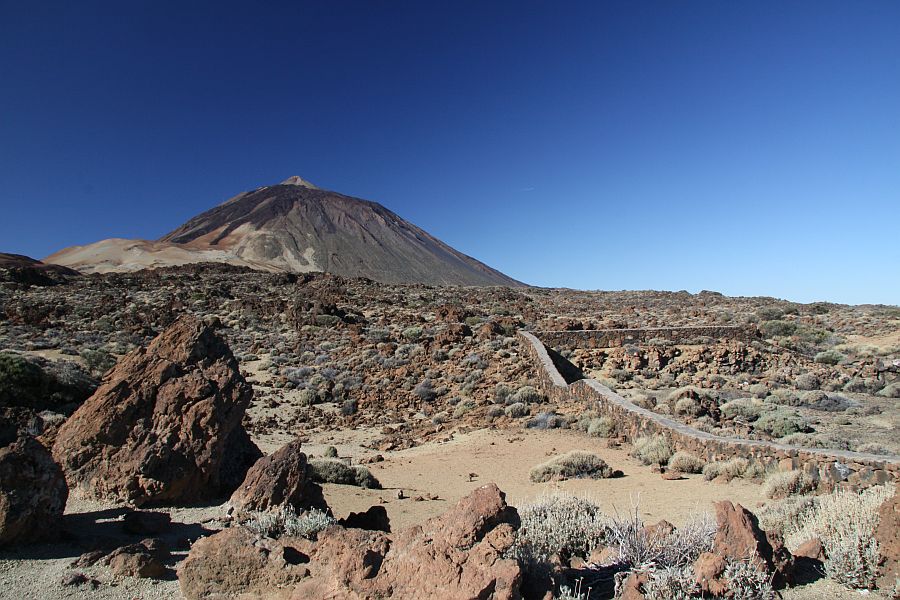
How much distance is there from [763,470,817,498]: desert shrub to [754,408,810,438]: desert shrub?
13.4ft

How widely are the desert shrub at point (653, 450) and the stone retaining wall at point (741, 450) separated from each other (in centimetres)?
16

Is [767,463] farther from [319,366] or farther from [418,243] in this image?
[418,243]

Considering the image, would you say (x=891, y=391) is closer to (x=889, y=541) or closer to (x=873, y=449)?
(x=873, y=449)

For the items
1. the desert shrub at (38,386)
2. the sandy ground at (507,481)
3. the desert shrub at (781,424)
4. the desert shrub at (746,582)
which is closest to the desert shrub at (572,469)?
the sandy ground at (507,481)

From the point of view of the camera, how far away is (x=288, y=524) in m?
4.57

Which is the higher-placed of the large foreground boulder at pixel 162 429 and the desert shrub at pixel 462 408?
the large foreground boulder at pixel 162 429

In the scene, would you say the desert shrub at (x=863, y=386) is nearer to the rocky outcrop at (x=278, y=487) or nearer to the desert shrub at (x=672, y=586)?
the desert shrub at (x=672, y=586)

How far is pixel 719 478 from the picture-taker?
746 cm

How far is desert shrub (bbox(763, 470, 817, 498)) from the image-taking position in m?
6.42

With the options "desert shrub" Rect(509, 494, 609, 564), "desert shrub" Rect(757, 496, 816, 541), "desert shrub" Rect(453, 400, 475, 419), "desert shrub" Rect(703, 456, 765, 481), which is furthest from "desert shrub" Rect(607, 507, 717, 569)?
"desert shrub" Rect(453, 400, 475, 419)

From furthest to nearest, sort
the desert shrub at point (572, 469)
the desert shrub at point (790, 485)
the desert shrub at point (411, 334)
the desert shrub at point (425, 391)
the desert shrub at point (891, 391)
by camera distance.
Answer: the desert shrub at point (411, 334) < the desert shrub at point (425, 391) < the desert shrub at point (891, 391) < the desert shrub at point (572, 469) < the desert shrub at point (790, 485)

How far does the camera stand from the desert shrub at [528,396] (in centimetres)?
1402

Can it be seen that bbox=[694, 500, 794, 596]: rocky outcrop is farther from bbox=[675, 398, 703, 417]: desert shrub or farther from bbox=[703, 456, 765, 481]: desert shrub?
bbox=[675, 398, 703, 417]: desert shrub

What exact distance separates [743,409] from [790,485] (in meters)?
6.10
